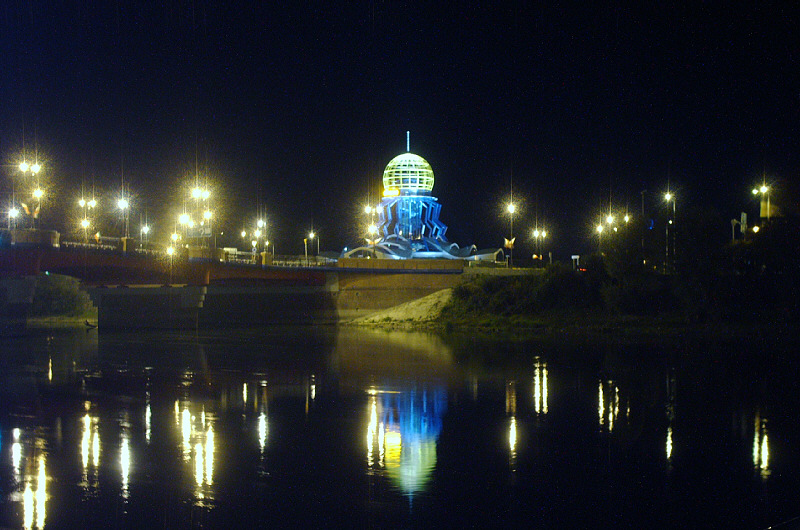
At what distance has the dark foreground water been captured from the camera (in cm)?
1338

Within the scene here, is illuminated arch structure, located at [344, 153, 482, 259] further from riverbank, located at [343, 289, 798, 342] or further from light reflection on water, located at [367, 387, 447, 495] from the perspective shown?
light reflection on water, located at [367, 387, 447, 495]

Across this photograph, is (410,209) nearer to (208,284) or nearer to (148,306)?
(208,284)

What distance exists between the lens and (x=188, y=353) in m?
38.8

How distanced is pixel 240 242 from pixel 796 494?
11094cm

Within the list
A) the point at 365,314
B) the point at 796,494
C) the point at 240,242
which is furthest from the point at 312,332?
the point at 240,242

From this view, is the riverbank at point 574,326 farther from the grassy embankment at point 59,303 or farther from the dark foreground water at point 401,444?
the grassy embankment at point 59,303

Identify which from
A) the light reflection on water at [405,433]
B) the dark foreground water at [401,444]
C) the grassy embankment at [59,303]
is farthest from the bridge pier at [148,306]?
the light reflection on water at [405,433]

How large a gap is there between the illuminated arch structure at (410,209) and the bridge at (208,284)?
1038 inches

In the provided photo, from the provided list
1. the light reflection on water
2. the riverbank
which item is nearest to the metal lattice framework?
the riverbank

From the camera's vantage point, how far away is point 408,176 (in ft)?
344

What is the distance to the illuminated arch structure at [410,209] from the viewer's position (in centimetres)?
10344

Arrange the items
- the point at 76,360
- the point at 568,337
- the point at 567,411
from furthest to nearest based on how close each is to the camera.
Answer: the point at 568,337
the point at 76,360
the point at 567,411

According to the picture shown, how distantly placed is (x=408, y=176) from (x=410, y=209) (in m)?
4.52

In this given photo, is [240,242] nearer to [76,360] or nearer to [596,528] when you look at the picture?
[76,360]
